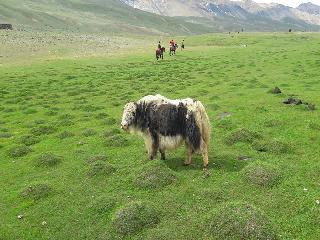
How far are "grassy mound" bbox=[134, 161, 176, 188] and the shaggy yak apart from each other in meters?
1.27

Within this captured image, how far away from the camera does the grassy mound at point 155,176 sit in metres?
14.6

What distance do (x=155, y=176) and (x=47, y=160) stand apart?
598 cm

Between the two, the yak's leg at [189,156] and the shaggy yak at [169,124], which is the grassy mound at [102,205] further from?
the yak's leg at [189,156]

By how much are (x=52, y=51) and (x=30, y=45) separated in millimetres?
7653

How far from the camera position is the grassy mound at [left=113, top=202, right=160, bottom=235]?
12.1 m

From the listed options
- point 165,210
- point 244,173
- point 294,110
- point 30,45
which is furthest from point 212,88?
point 30,45

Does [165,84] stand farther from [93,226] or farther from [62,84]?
[93,226]

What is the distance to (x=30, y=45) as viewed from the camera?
255 feet

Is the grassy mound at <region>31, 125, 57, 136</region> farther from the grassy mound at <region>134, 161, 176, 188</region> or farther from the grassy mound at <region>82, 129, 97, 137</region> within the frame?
the grassy mound at <region>134, 161, 176, 188</region>

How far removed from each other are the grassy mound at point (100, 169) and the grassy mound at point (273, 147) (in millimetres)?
6541

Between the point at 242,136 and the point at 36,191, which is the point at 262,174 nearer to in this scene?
the point at 242,136

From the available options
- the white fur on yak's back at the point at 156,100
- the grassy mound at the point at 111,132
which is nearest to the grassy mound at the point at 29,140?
the grassy mound at the point at 111,132

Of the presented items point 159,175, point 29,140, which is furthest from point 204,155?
point 29,140

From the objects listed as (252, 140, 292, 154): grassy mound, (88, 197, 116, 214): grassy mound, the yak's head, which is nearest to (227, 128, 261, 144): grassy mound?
(252, 140, 292, 154): grassy mound
